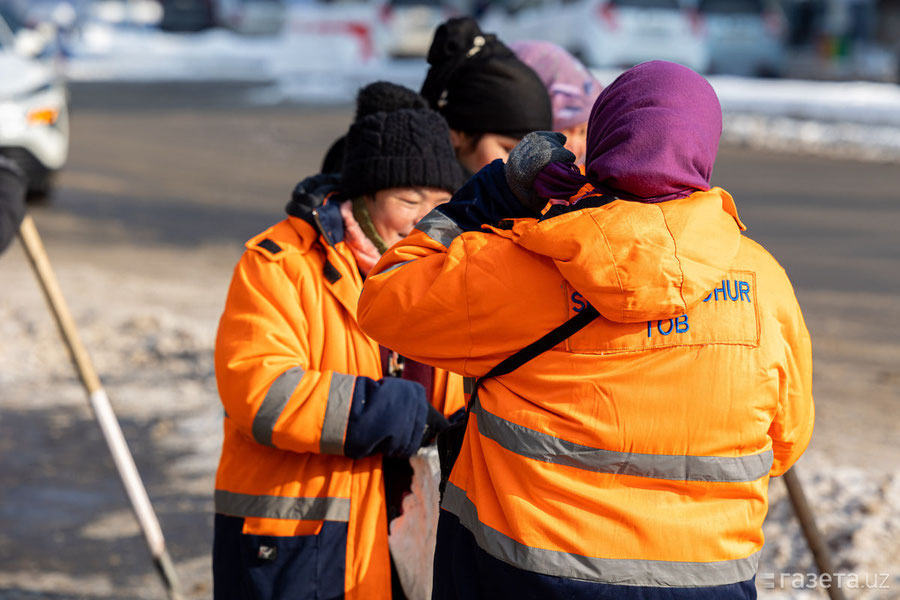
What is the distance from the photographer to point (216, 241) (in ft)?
28.8

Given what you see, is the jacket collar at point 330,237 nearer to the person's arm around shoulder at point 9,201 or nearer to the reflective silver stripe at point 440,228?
the reflective silver stripe at point 440,228

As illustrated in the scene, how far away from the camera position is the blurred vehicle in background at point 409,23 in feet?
80.4

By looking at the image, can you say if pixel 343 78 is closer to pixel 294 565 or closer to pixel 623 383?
pixel 294 565

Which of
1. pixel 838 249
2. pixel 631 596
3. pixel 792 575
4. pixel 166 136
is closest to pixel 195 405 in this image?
pixel 792 575

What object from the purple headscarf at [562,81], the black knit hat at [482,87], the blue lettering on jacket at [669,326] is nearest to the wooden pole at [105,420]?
the black knit hat at [482,87]

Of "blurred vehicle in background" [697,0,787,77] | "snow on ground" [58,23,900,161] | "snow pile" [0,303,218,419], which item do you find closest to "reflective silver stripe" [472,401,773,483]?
"snow pile" [0,303,218,419]

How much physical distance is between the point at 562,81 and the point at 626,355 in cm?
164

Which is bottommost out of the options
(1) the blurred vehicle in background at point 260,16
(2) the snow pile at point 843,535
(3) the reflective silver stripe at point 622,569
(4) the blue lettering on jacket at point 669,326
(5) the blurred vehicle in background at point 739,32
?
(1) the blurred vehicle in background at point 260,16

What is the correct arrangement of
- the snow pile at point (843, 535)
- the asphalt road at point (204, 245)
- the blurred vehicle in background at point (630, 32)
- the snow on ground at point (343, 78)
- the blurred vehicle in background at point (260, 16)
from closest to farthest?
the snow pile at point (843, 535) < the asphalt road at point (204, 245) < the snow on ground at point (343, 78) < the blurred vehicle in background at point (630, 32) < the blurred vehicle in background at point (260, 16)

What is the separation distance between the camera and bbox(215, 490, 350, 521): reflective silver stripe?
7.27ft

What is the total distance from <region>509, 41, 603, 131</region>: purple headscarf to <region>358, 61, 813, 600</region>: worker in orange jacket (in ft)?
4.32

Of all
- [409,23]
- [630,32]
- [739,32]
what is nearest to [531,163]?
[630,32]

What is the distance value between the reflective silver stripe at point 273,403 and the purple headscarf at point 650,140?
0.73 metres

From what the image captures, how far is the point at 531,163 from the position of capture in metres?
1.73
